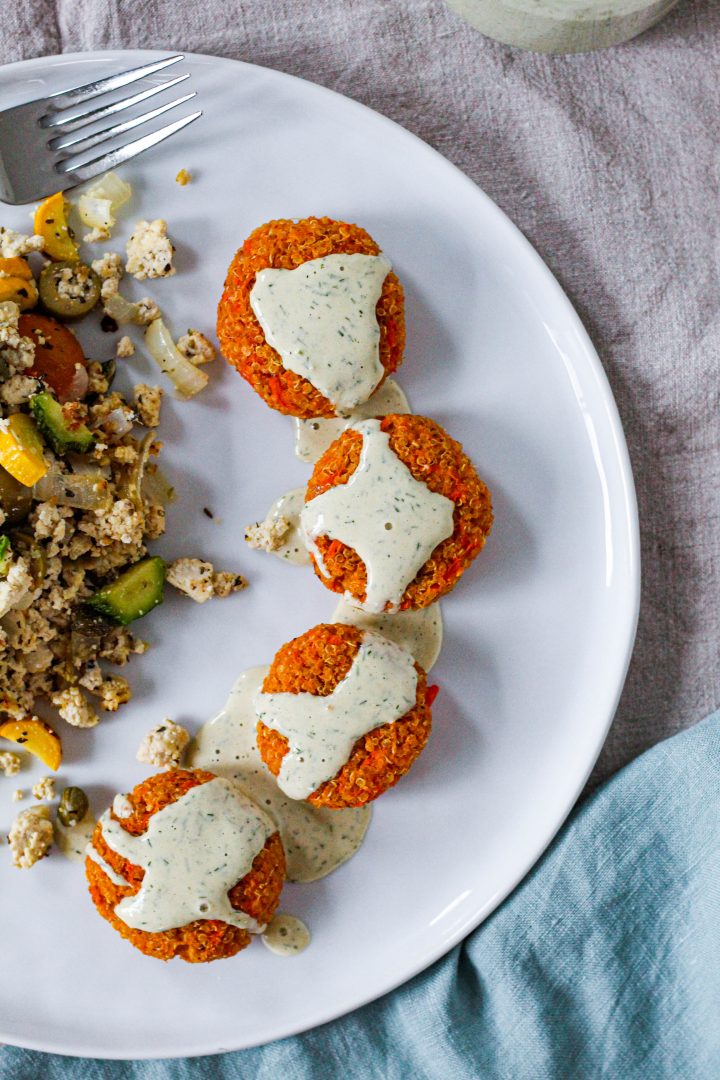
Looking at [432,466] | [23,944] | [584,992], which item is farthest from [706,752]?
[23,944]

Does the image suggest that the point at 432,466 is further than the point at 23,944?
No

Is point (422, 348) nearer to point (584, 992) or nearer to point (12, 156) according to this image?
point (12, 156)

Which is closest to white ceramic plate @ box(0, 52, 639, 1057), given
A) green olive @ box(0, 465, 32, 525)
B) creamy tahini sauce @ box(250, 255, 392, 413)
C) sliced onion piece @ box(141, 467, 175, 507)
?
sliced onion piece @ box(141, 467, 175, 507)

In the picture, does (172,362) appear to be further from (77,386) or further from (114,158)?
(114,158)

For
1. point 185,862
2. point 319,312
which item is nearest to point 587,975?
point 185,862

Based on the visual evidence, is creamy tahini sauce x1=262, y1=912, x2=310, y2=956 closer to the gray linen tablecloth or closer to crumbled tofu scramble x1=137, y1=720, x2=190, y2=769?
crumbled tofu scramble x1=137, y1=720, x2=190, y2=769

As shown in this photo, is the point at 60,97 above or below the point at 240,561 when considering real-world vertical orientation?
above
